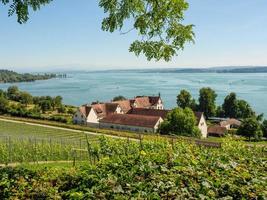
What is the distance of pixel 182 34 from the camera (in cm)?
643

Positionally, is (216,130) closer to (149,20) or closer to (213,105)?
(213,105)

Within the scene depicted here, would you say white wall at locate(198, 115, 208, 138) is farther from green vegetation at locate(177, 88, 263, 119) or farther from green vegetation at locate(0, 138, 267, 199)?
green vegetation at locate(0, 138, 267, 199)

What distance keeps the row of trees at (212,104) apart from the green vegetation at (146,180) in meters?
61.6

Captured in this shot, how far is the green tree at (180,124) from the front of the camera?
43594mm

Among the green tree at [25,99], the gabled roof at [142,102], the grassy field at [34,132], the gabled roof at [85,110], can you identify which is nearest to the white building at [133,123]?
the gabled roof at [85,110]

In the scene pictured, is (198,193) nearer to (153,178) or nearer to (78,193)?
(153,178)

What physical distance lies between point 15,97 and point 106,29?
253 ft

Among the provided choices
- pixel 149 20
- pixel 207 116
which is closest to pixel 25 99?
pixel 207 116

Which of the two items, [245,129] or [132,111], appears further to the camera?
[132,111]

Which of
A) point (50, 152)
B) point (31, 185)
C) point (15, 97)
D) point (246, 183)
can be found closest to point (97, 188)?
point (31, 185)

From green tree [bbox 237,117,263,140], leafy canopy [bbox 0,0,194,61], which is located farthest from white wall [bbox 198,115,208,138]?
leafy canopy [bbox 0,0,194,61]

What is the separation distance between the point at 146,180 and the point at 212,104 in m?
64.5

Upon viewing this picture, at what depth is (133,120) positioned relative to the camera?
156ft

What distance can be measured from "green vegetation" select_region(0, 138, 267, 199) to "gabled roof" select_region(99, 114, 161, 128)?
3925 centimetres
